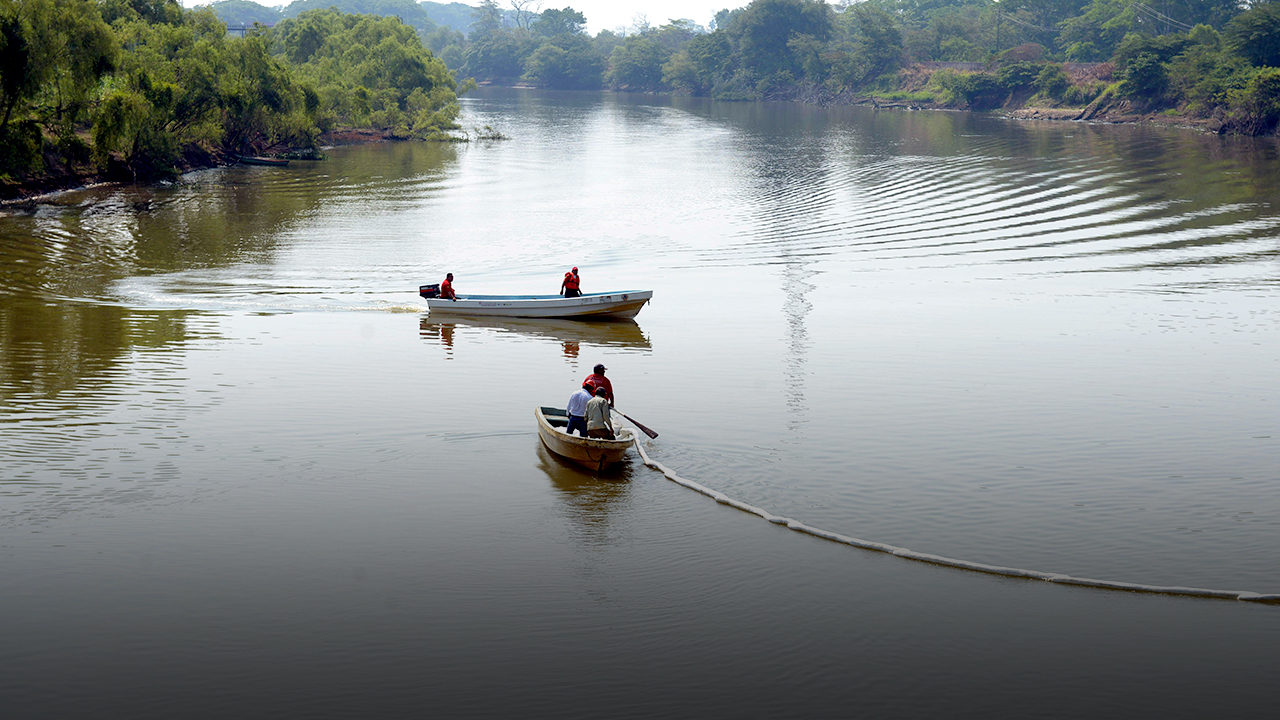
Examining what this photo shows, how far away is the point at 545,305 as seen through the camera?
29.9 metres

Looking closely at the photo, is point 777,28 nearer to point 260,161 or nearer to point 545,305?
point 260,161

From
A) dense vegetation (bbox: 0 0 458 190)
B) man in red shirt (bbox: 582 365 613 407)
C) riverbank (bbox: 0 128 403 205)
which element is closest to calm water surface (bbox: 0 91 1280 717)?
man in red shirt (bbox: 582 365 613 407)

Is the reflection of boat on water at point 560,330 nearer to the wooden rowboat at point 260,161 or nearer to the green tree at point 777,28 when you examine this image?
the wooden rowboat at point 260,161

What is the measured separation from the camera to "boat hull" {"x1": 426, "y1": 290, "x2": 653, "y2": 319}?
1168 inches

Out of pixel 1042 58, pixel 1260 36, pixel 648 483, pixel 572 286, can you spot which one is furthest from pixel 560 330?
pixel 1042 58

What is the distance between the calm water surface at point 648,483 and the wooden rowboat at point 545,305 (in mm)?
611

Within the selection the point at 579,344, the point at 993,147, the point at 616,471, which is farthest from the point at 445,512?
the point at 993,147

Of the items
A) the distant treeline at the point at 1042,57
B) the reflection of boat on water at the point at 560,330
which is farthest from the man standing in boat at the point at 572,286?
the distant treeline at the point at 1042,57

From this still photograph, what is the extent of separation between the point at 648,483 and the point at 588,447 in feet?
3.94

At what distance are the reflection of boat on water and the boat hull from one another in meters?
0.21

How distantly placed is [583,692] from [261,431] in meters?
10.7

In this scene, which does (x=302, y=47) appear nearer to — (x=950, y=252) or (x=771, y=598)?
(x=950, y=252)

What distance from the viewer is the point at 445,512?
16.4 meters

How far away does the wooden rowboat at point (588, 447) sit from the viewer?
1800 cm
